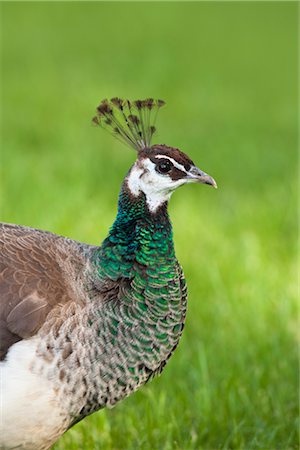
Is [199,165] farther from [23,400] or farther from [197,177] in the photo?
[23,400]

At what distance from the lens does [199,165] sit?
7129 millimetres

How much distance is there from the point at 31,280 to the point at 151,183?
0.58m

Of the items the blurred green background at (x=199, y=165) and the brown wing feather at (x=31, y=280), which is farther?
the blurred green background at (x=199, y=165)

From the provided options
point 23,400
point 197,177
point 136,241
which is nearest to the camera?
point 23,400

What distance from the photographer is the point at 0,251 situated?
314cm

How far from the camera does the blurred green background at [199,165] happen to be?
13.0 ft

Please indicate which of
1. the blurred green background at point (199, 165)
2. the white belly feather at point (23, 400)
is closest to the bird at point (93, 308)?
the white belly feather at point (23, 400)

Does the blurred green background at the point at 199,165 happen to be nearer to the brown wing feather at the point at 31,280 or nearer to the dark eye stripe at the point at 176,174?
the brown wing feather at the point at 31,280

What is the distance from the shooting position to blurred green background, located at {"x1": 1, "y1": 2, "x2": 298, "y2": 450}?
3.96 m

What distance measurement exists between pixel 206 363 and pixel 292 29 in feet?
31.5

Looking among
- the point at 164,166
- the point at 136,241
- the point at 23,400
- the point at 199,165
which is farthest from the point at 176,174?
the point at 199,165

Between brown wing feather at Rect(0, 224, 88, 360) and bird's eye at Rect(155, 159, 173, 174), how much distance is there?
0.53 meters

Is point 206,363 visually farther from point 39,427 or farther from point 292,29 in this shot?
point 292,29

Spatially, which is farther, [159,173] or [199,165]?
[199,165]
